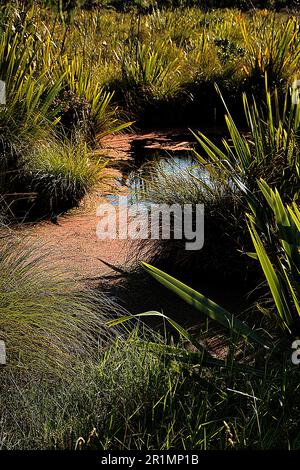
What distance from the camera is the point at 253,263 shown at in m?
4.81

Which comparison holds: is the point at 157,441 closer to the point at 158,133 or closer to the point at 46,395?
the point at 46,395

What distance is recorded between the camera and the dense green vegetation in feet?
9.79

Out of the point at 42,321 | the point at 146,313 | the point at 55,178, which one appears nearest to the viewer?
the point at 146,313

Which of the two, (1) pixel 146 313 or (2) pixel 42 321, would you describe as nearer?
(1) pixel 146 313

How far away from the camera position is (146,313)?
119 inches

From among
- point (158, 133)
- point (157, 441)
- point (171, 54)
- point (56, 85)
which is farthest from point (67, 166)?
point (171, 54)

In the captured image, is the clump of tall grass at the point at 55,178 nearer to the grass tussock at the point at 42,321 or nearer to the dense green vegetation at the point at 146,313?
the dense green vegetation at the point at 146,313

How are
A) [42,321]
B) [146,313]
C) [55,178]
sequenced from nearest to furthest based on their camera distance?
[146,313], [42,321], [55,178]

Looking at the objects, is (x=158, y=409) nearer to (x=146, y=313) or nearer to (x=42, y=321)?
(x=146, y=313)

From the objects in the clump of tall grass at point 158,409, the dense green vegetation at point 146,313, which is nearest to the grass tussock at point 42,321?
the dense green vegetation at point 146,313

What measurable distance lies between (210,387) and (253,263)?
5.86ft

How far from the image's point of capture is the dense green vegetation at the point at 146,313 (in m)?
2.98

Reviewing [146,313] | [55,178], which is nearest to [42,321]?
[146,313]

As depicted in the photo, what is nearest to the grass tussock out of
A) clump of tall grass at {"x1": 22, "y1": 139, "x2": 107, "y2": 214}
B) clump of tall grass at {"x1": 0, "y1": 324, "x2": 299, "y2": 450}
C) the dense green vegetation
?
the dense green vegetation
